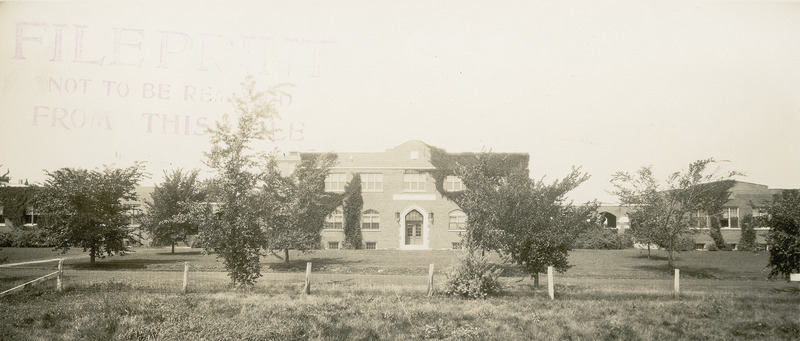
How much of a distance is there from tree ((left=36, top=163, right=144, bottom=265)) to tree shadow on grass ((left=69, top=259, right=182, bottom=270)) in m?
0.59

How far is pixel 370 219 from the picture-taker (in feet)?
128

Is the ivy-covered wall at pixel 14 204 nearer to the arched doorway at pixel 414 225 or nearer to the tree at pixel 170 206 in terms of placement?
the tree at pixel 170 206

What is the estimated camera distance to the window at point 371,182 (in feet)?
129

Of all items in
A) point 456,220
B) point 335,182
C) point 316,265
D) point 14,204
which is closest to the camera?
point 316,265

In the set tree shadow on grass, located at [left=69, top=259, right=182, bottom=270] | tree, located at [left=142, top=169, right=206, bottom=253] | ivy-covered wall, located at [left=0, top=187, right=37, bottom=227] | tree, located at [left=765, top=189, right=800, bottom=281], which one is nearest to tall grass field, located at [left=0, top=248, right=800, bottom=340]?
tree, located at [left=765, top=189, right=800, bottom=281]

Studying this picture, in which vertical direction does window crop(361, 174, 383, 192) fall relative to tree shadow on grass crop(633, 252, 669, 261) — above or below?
above

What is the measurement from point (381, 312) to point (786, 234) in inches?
559

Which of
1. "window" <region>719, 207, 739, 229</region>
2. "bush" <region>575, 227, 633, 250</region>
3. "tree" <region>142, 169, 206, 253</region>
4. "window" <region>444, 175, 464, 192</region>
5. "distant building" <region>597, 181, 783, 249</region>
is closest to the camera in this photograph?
"tree" <region>142, 169, 206, 253</region>

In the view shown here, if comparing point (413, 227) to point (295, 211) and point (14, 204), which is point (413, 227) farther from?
point (14, 204)

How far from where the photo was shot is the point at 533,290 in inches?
618

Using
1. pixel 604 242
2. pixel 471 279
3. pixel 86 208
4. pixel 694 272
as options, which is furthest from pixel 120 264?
pixel 604 242

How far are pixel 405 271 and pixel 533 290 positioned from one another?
7.47 m

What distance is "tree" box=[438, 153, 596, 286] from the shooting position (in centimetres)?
1590

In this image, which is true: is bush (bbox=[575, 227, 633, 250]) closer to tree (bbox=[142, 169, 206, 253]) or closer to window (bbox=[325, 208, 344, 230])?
window (bbox=[325, 208, 344, 230])
